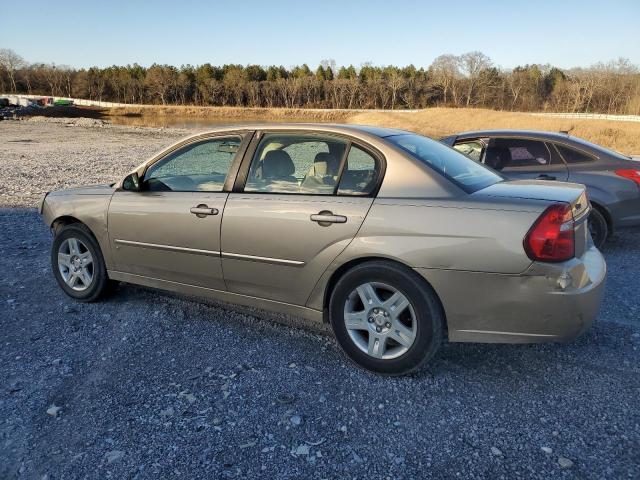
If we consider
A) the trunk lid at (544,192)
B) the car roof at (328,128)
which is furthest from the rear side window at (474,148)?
the trunk lid at (544,192)

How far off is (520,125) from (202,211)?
32.3 m

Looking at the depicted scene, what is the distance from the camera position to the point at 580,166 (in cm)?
646

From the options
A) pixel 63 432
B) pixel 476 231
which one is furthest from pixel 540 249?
pixel 63 432

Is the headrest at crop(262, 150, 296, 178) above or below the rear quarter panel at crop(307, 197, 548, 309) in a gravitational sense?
above

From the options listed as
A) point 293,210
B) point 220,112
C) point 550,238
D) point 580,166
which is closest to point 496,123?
point 580,166

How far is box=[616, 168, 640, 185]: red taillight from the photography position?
6.21 meters

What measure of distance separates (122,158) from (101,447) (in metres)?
17.4

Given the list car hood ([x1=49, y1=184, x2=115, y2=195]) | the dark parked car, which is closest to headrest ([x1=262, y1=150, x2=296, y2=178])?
car hood ([x1=49, y1=184, x2=115, y2=195])

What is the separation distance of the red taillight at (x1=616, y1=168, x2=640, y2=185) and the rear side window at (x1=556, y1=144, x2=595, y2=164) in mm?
375

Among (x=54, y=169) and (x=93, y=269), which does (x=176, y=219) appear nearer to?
(x=93, y=269)

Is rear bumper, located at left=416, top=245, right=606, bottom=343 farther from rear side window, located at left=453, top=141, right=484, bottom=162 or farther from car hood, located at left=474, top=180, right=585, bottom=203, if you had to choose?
rear side window, located at left=453, top=141, right=484, bottom=162

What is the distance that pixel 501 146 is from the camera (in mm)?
7078

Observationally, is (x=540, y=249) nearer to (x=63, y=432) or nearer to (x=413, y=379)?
(x=413, y=379)

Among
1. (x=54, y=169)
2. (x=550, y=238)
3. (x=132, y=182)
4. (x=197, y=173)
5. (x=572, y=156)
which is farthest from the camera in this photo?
(x=54, y=169)
